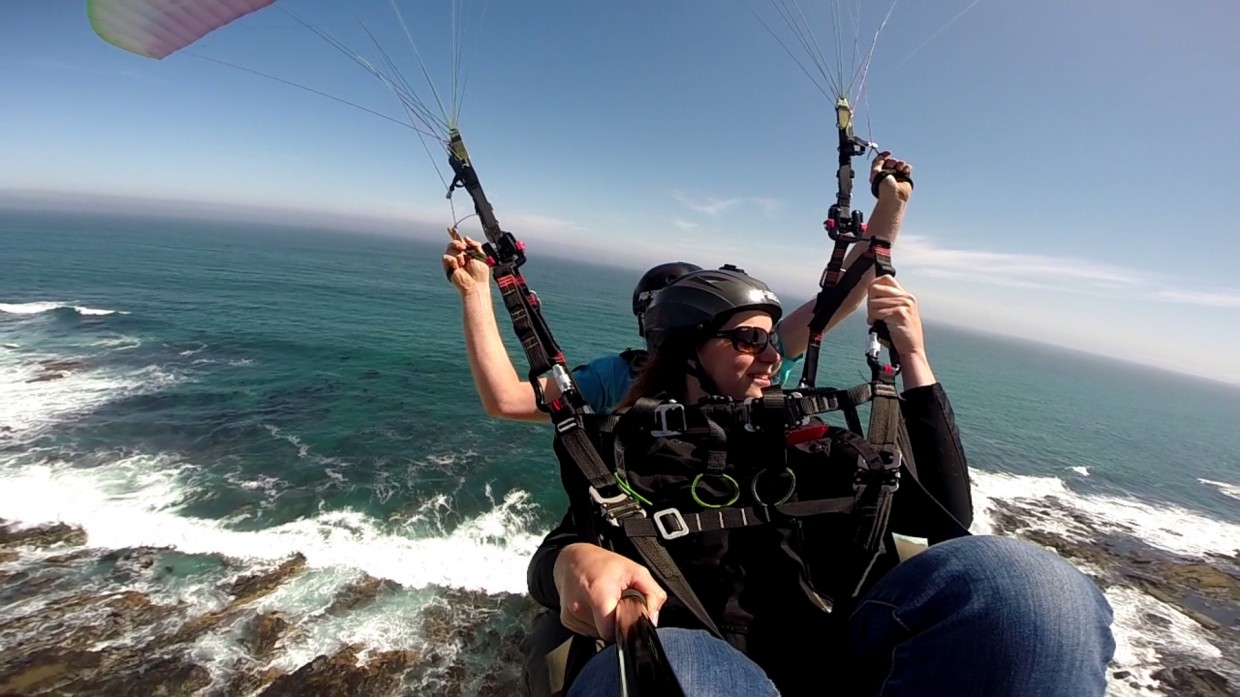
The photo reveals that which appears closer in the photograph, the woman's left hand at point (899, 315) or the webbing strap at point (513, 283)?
the woman's left hand at point (899, 315)

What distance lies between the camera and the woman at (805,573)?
1518 mm

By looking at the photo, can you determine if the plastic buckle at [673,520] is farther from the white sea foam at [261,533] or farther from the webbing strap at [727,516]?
the white sea foam at [261,533]

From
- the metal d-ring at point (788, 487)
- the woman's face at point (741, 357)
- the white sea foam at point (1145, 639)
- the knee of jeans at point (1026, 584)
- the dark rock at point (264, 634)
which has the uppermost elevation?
the woman's face at point (741, 357)

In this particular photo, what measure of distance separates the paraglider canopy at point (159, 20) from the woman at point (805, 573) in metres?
4.94

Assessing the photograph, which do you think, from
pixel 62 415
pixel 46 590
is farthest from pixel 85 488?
pixel 62 415

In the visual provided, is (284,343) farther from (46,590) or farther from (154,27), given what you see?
(154,27)

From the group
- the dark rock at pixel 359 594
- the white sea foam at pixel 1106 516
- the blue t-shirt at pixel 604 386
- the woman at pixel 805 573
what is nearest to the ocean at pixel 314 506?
the dark rock at pixel 359 594

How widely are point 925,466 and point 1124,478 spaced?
40408 mm

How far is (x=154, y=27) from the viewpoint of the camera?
14.8 ft

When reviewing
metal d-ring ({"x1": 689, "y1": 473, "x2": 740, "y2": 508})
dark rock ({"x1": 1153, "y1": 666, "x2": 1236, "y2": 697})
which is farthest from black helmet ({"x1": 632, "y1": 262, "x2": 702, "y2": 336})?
dark rock ({"x1": 1153, "y1": 666, "x2": 1236, "y2": 697})

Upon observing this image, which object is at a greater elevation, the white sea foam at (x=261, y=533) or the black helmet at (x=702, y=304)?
the black helmet at (x=702, y=304)

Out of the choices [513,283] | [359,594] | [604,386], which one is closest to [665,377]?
[604,386]

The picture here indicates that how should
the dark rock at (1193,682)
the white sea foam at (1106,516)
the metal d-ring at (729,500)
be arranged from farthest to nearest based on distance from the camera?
1. the white sea foam at (1106,516)
2. the dark rock at (1193,682)
3. the metal d-ring at (729,500)

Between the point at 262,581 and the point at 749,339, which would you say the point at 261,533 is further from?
the point at 749,339
